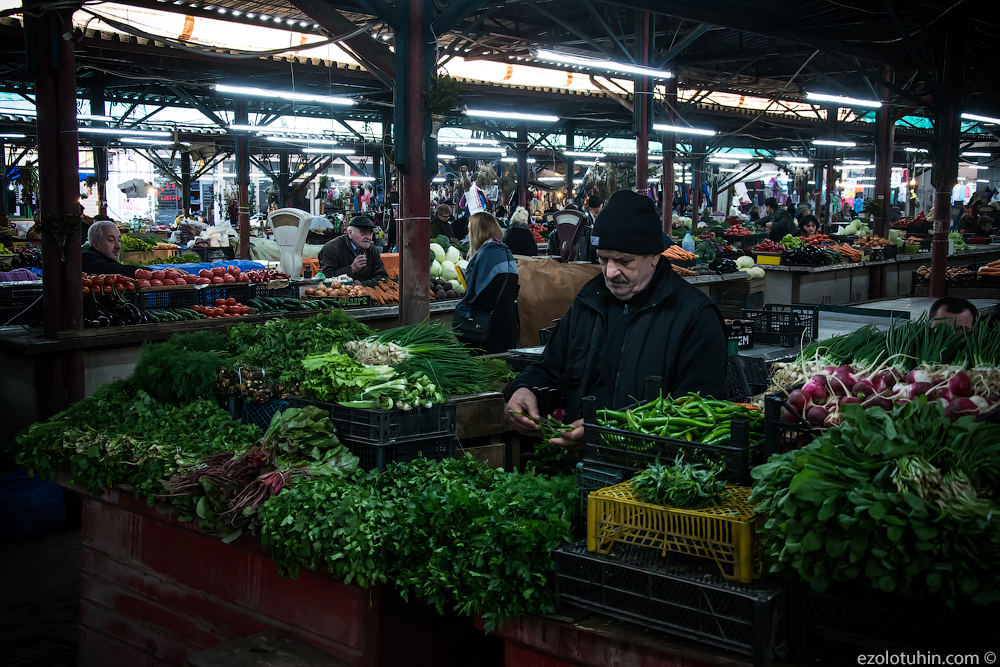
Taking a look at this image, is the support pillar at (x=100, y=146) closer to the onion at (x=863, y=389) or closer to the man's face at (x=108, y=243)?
the man's face at (x=108, y=243)

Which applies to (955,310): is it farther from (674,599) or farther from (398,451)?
(674,599)

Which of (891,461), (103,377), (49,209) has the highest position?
(49,209)

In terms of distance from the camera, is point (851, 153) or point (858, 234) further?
point (851, 153)

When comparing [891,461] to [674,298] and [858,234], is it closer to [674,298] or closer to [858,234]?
[674,298]

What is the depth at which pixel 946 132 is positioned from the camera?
12.1 meters

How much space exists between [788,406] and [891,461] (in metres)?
0.39

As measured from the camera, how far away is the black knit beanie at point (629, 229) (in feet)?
9.29

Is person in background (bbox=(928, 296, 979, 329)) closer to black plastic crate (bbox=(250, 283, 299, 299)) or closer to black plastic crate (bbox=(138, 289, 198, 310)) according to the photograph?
black plastic crate (bbox=(250, 283, 299, 299))

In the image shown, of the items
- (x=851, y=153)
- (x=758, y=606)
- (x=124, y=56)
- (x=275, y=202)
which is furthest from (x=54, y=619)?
(x=851, y=153)

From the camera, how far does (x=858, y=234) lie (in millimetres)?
17750

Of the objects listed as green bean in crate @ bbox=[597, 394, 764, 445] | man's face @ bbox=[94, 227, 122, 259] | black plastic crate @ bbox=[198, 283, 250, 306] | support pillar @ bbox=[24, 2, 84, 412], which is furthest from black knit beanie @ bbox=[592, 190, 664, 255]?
man's face @ bbox=[94, 227, 122, 259]

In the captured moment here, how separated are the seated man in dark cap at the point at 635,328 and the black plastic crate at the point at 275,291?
5.56 m

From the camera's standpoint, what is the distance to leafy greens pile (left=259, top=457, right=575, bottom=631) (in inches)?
86.0

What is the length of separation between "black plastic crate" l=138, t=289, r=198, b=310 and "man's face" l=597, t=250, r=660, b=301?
5.28 metres
